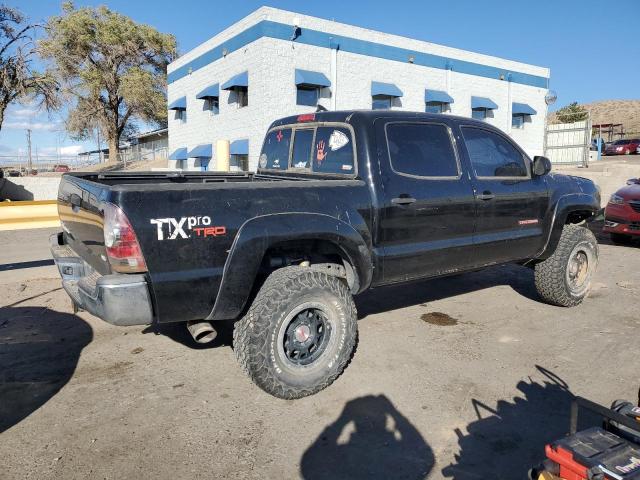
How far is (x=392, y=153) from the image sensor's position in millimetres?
3977

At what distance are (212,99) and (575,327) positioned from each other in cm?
2285

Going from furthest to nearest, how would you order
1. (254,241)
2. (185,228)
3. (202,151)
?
(202,151) → (254,241) → (185,228)

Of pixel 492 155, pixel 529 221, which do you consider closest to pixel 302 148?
pixel 492 155

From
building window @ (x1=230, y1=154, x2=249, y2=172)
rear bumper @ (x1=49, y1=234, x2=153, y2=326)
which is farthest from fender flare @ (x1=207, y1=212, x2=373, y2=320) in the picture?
building window @ (x1=230, y1=154, x2=249, y2=172)

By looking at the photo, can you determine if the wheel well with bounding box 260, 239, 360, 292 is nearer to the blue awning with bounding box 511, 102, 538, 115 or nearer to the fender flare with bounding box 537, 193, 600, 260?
the fender flare with bounding box 537, 193, 600, 260

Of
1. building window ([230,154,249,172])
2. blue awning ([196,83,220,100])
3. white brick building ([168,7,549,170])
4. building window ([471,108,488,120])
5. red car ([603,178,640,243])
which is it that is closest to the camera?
red car ([603,178,640,243])

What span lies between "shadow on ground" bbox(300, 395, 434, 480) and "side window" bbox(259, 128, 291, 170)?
8.24 feet

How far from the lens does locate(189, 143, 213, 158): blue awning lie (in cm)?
2413

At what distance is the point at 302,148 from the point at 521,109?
28190 mm

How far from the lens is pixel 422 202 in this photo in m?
4.01

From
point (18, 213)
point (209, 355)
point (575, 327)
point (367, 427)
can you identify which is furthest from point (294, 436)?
point (18, 213)

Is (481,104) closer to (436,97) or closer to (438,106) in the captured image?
(438,106)

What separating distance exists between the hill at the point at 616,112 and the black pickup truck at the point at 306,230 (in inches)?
2960

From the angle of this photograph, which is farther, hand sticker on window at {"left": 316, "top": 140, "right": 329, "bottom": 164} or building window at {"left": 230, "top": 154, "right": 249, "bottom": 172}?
building window at {"left": 230, "top": 154, "right": 249, "bottom": 172}
